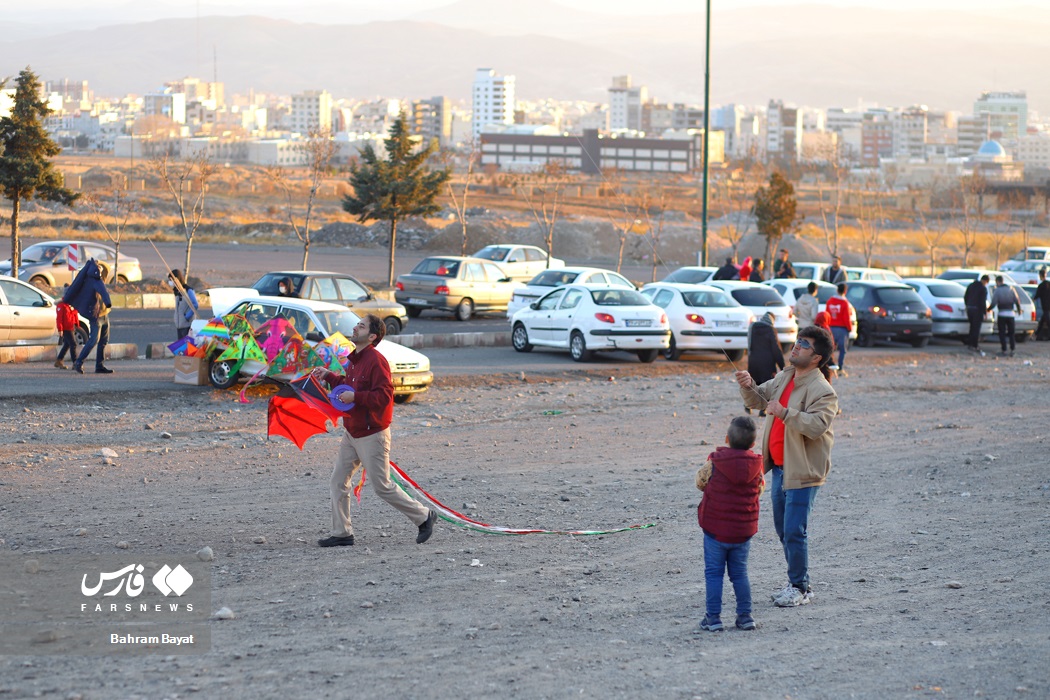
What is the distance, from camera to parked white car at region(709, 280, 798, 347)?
959 inches

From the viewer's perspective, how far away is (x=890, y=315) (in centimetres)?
2864

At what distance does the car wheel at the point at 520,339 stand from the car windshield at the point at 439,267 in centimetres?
680

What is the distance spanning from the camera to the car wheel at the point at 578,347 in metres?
23.4

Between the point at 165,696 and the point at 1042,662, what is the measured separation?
15.0ft

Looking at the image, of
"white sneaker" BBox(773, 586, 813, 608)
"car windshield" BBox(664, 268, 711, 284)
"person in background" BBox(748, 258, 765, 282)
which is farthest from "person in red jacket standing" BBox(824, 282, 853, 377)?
"white sneaker" BBox(773, 586, 813, 608)

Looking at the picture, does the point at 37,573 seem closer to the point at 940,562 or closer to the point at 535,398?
the point at 940,562

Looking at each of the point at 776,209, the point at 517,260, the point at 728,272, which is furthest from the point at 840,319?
the point at 776,209

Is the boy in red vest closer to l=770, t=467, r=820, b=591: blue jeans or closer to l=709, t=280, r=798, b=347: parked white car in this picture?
l=770, t=467, r=820, b=591: blue jeans

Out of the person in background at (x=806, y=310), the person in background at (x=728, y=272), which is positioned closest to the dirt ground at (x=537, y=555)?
the person in background at (x=806, y=310)

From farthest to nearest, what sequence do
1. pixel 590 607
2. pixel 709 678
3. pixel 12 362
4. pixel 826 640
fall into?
1. pixel 12 362
2. pixel 590 607
3. pixel 826 640
4. pixel 709 678

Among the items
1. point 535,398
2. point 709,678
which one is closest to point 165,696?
point 709,678

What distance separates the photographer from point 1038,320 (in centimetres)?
3238

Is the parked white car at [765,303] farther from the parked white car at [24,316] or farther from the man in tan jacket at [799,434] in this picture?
the man in tan jacket at [799,434]

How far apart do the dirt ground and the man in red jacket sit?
349 mm
